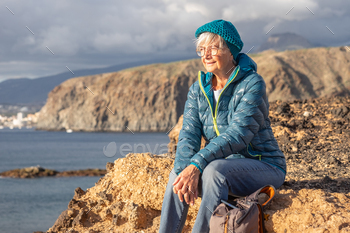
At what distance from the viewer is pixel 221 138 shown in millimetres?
3400

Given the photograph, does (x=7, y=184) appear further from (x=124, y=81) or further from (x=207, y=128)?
(x=124, y=81)

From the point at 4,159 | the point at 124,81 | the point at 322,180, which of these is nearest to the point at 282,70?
the point at 124,81

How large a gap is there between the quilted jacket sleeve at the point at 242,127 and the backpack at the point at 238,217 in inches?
16.6

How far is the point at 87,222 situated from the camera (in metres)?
5.45

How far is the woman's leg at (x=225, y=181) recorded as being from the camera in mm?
3184

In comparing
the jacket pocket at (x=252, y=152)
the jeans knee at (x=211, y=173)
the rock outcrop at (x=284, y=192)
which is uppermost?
the jacket pocket at (x=252, y=152)

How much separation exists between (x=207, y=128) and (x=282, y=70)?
440 ft

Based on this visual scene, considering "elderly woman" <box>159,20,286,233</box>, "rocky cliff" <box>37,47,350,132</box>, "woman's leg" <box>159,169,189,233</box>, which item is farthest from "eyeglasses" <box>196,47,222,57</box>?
"rocky cliff" <box>37,47,350,132</box>

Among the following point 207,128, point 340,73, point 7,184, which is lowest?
point 7,184

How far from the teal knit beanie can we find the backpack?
1.41 m

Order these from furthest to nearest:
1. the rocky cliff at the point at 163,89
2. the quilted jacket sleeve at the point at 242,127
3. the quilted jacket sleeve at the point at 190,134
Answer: the rocky cliff at the point at 163,89 < the quilted jacket sleeve at the point at 190,134 < the quilted jacket sleeve at the point at 242,127

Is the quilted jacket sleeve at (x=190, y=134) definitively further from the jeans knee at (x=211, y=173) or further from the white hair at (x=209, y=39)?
the white hair at (x=209, y=39)

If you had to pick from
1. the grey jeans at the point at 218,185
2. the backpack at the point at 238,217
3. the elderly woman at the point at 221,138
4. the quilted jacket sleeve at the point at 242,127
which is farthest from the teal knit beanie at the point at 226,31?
the backpack at the point at 238,217

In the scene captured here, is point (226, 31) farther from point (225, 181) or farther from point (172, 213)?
point (172, 213)
